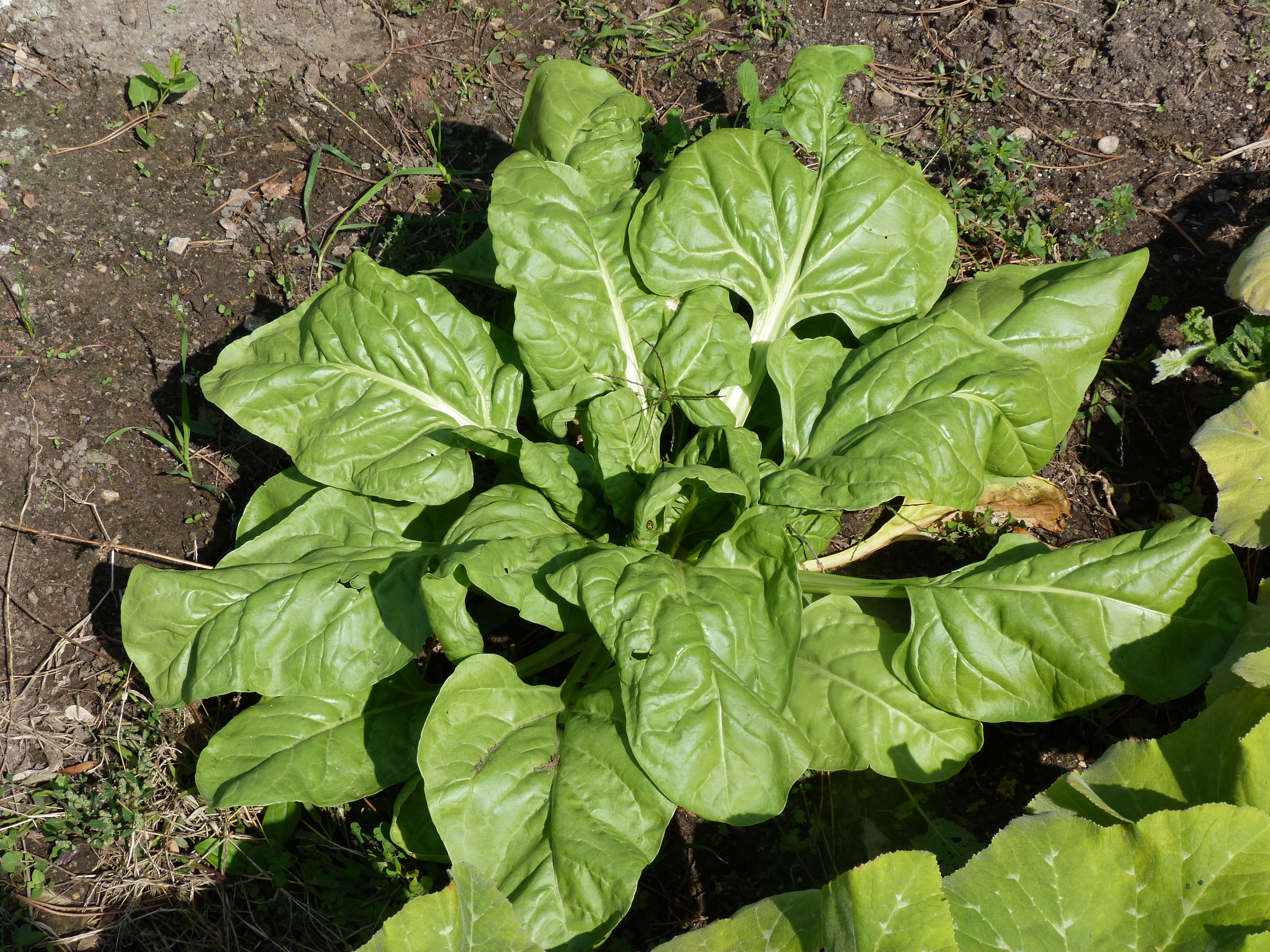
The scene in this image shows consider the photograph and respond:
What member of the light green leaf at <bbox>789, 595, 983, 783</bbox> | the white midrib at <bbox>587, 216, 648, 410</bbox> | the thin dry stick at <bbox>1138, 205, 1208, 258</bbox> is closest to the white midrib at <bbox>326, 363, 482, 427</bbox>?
the white midrib at <bbox>587, 216, 648, 410</bbox>

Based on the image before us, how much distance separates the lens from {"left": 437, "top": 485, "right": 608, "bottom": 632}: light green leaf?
2.43 metres

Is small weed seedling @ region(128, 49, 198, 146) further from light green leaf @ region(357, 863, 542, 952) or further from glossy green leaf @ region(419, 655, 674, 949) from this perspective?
light green leaf @ region(357, 863, 542, 952)

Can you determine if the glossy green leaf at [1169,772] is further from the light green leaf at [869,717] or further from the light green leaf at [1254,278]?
the light green leaf at [1254,278]

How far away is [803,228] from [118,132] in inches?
124

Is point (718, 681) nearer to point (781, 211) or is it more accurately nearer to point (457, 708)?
point (457, 708)

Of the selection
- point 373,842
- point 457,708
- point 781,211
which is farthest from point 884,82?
point 373,842

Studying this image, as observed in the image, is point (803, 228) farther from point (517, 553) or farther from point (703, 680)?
point (703, 680)

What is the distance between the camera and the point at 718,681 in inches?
93.7

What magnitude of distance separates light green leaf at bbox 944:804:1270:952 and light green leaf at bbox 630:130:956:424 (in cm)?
169

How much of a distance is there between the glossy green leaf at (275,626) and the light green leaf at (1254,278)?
2979 mm

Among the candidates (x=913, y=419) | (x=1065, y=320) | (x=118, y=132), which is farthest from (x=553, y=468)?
(x=118, y=132)

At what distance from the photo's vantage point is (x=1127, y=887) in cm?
208

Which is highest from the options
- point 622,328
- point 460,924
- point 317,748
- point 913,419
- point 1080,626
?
point 913,419

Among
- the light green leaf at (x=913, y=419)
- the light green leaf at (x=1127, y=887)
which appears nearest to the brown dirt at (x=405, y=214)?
the light green leaf at (x=913, y=419)
